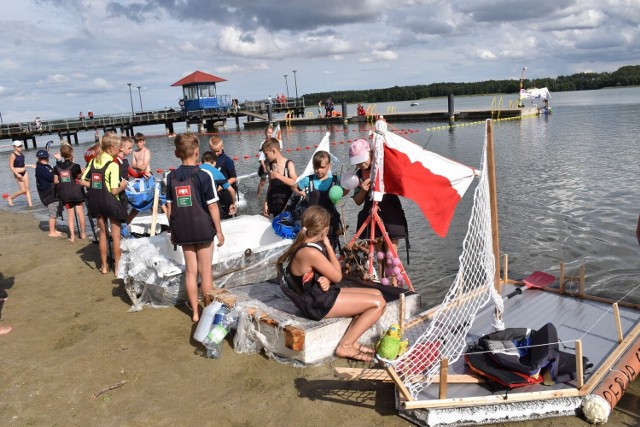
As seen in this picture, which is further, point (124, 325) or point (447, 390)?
point (124, 325)

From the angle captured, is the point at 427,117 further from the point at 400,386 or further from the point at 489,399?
the point at 400,386

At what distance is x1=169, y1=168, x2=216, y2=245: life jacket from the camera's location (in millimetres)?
4914

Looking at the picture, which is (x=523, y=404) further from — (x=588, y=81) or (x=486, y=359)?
(x=588, y=81)

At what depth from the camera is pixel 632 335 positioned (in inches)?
176

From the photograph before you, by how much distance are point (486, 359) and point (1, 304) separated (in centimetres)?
589

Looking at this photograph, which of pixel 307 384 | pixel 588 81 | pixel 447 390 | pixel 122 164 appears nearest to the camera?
pixel 447 390

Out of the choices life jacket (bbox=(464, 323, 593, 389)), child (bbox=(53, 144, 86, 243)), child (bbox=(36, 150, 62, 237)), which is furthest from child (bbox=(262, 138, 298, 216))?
child (bbox=(36, 150, 62, 237))

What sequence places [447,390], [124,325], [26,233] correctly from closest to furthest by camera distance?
[447,390] → [124,325] → [26,233]

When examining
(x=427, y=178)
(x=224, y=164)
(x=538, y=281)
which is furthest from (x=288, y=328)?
(x=224, y=164)

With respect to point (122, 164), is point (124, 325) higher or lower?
lower

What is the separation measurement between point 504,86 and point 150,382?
95120 mm

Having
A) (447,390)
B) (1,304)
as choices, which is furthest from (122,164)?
(447,390)

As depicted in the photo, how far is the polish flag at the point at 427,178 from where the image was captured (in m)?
5.05

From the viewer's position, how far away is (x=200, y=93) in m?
45.0
